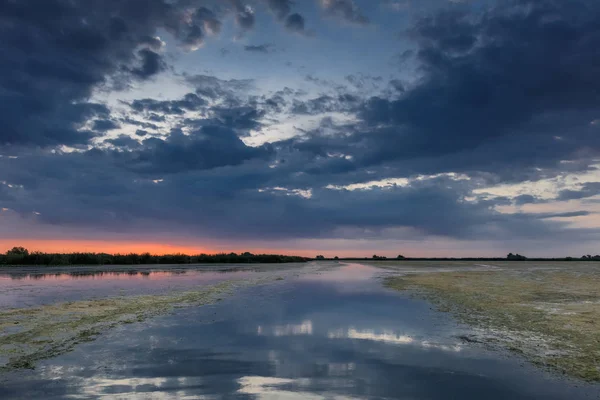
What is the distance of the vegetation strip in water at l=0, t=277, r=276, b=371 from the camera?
35.7ft

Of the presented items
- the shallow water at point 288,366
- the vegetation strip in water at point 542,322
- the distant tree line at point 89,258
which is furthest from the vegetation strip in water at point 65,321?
the distant tree line at point 89,258

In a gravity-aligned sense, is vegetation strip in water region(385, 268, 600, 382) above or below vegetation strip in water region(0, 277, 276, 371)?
below

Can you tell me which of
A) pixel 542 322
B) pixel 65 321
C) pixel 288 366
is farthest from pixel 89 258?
pixel 542 322

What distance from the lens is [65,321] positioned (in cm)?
1565

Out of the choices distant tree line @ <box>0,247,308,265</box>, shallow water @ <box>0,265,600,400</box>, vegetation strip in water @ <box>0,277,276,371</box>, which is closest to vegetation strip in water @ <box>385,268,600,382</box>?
shallow water @ <box>0,265,600,400</box>

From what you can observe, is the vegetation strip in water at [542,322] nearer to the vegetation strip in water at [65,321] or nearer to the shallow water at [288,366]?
the shallow water at [288,366]

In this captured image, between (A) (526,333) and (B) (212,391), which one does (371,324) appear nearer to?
(A) (526,333)

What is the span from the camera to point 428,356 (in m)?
10.4

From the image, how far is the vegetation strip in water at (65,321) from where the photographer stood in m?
10.9

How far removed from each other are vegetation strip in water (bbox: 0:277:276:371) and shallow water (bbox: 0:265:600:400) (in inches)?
32.0

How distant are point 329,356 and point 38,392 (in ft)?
21.5

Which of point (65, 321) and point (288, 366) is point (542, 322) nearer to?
point (288, 366)

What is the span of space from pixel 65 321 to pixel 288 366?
11047 mm

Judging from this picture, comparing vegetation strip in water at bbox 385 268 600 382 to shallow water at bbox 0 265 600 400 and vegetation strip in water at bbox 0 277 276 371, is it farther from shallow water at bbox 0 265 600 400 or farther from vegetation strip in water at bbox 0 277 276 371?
vegetation strip in water at bbox 0 277 276 371
